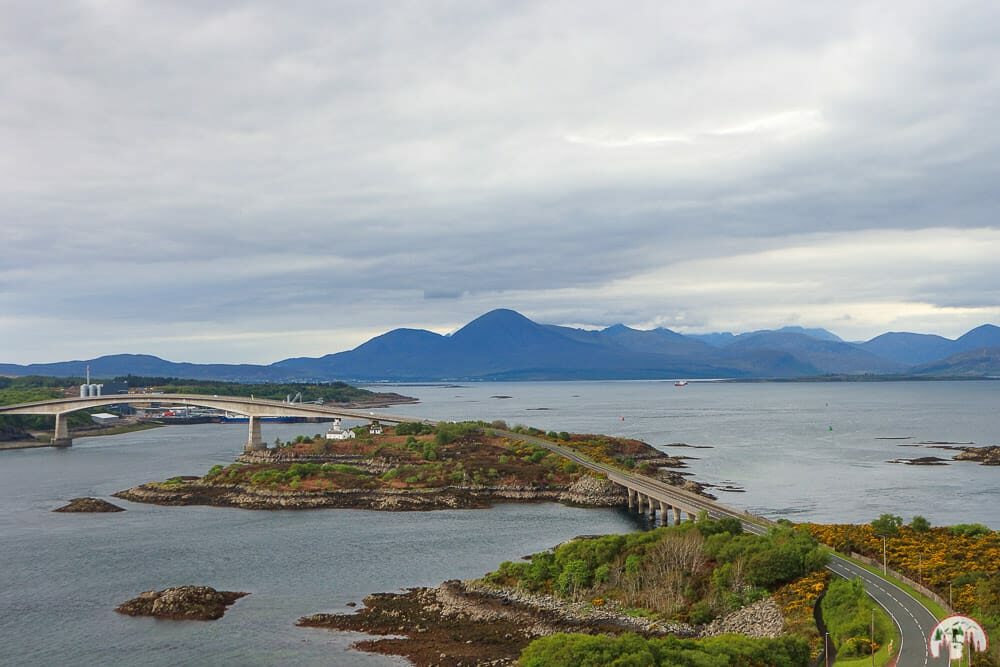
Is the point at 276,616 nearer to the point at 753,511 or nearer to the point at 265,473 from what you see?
the point at 753,511

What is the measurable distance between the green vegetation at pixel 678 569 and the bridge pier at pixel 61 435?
141756 mm

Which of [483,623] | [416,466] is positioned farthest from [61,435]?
[483,623]

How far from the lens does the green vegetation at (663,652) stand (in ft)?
115

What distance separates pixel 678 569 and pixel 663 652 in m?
17.6

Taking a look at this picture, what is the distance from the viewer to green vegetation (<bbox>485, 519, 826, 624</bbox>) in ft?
166

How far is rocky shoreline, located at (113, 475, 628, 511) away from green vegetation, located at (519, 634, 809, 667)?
56981mm

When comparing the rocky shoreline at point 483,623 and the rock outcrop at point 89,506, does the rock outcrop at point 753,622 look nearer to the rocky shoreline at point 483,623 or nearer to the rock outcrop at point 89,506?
the rocky shoreline at point 483,623

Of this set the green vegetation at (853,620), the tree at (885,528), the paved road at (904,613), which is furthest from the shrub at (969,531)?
the green vegetation at (853,620)

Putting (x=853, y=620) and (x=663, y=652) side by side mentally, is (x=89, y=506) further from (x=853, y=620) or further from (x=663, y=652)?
(x=853, y=620)

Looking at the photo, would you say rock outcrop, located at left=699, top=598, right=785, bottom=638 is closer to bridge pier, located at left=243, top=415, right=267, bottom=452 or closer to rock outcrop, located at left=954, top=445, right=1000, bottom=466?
rock outcrop, located at left=954, top=445, right=1000, bottom=466

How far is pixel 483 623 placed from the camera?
49.9 metres

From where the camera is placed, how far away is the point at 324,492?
102 m

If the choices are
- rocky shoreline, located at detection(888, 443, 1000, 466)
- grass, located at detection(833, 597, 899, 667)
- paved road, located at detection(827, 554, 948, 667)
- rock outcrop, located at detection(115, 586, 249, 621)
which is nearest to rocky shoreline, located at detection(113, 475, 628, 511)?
rock outcrop, located at detection(115, 586, 249, 621)

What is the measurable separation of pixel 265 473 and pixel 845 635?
82.8 metres
